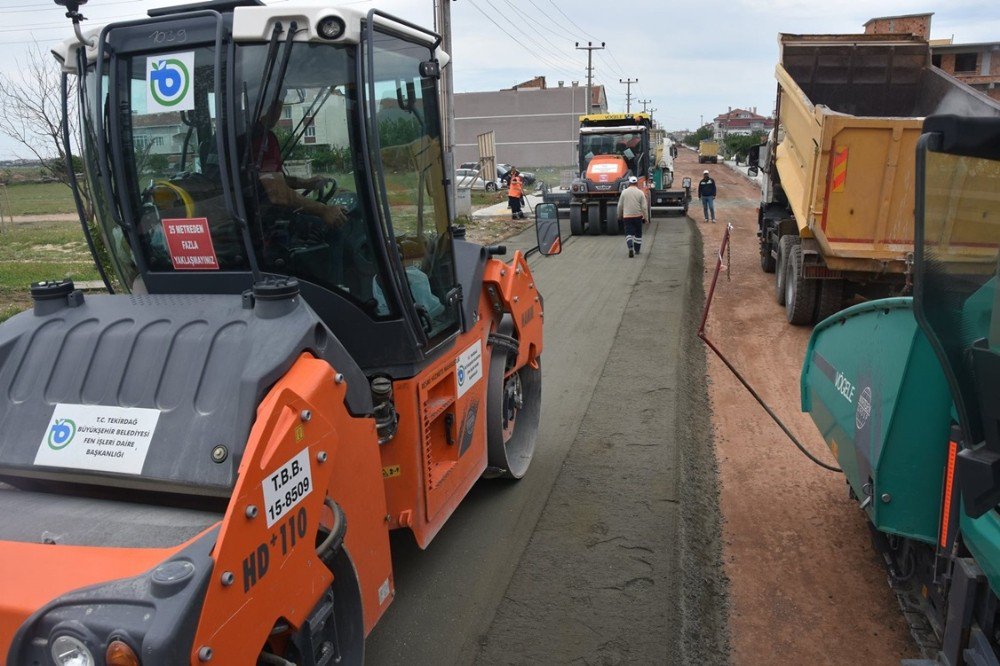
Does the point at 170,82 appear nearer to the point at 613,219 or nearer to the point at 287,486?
the point at 287,486

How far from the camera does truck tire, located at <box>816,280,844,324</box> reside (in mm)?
9656

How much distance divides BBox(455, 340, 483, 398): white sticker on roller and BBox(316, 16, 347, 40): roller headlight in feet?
6.08

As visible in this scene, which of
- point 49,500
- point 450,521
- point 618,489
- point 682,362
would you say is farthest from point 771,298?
point 49,500

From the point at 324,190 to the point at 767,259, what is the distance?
38.1ft

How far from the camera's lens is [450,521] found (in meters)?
4.84

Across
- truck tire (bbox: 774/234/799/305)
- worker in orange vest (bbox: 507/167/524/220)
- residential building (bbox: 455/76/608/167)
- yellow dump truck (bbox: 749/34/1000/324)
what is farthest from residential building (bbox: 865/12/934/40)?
residential building (bbox: 455/76/608/167)

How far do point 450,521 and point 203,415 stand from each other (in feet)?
8.29

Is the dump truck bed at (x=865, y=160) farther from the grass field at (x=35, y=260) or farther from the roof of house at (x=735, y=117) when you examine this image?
the roof of house at (x=735, y=117)

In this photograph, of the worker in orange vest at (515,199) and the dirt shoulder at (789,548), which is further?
the worker in orange vest at (515,199)

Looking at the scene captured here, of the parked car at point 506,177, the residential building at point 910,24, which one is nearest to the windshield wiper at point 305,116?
the residential building at point 910,24

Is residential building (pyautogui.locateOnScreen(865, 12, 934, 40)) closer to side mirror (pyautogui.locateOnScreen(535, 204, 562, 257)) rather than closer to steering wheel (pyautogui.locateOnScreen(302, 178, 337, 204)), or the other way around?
side mirror (pyautogui.locateOnScreen(535, 204, 562, 257))

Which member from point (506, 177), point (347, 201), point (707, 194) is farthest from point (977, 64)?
point (347, 201)

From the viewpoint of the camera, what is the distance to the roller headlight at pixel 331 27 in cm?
301

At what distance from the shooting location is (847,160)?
855cm
